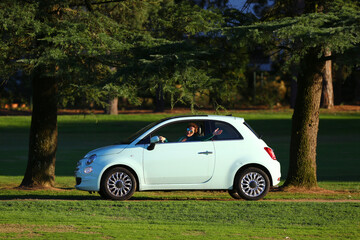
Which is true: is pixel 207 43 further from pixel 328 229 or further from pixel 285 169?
pixel 285 169

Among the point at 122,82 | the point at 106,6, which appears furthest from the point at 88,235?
the point at 106,6

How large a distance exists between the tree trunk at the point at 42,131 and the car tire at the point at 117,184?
4.88m

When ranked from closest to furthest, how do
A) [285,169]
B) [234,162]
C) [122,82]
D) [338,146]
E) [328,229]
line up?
[328,229] → [234,162] → [122,82] → [285,169] → [338,146]

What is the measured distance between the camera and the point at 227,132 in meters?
12.6

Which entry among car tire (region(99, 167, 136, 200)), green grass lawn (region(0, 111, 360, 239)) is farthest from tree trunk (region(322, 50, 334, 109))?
car tire (region(99, 167, 136, 200))

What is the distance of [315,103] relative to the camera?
1557 cm

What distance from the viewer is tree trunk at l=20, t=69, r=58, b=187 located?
54.5ft

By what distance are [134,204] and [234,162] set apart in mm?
2042

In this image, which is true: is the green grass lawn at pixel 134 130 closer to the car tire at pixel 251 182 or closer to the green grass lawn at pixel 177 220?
the car tire at pixel 251 182

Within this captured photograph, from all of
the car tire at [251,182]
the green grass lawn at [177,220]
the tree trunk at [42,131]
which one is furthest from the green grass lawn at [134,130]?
the green grass lawn at [177,220]

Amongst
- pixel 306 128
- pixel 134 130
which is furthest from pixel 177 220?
pixel 134 130

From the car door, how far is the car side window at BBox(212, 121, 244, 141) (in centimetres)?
27

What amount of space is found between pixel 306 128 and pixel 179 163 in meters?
4.39

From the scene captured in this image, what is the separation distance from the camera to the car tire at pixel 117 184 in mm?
12211
